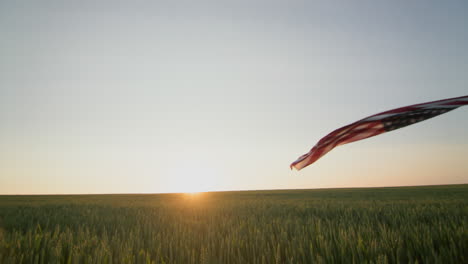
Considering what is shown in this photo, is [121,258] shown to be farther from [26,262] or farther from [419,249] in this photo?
[419,249]

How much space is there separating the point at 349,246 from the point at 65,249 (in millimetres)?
2719

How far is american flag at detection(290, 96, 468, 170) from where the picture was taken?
5.89ft

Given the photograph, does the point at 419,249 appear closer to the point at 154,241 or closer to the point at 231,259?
the point at 231,259

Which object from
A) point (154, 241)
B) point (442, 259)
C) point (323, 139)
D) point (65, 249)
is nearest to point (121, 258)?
point (154, 241)

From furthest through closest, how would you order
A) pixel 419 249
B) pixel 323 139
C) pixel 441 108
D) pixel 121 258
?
pixel 419 249 < pixel 121 258 < pixel 323 139 < pixel 441 108

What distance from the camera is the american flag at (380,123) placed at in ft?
5.89

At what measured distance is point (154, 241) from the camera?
10.1ft

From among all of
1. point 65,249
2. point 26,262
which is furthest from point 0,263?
point 65,249

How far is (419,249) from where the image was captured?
2.54m

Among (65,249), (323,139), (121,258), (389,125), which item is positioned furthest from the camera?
(65,249)

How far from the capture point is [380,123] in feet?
6.43

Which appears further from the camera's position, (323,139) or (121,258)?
(121,258)

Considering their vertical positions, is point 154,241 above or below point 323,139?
below

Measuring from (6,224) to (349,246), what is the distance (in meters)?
6.60
